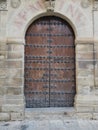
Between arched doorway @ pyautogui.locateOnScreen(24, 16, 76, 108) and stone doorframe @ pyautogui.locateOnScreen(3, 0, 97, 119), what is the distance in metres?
0.29

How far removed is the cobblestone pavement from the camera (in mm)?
5066

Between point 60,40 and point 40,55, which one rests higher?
point 60,40

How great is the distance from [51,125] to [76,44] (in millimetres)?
2227

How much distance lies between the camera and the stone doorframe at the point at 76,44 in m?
5.79

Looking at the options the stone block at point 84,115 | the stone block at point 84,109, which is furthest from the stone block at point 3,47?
the stone block at point 84,115

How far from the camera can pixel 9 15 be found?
19.3 ft

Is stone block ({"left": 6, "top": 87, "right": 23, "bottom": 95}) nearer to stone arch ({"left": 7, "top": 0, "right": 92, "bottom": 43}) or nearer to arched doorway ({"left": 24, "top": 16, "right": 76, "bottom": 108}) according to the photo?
arched doorway ({"left": 24, "top": 16, "right": 76, "bottom": 108})

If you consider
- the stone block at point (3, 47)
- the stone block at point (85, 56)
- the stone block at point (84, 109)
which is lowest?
the stone block at point (84, 109)

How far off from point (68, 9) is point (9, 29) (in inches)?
66.2

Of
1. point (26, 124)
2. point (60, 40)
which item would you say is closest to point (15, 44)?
point (60, 40)

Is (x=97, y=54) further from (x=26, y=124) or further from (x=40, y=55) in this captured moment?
(x=26, y=124)

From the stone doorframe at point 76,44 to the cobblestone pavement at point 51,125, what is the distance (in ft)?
1.26

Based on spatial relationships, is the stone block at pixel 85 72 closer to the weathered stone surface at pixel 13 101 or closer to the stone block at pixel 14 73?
the stone block at pixel 14 73

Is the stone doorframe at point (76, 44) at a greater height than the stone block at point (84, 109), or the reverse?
the stone doorframe at point (76, 44)
